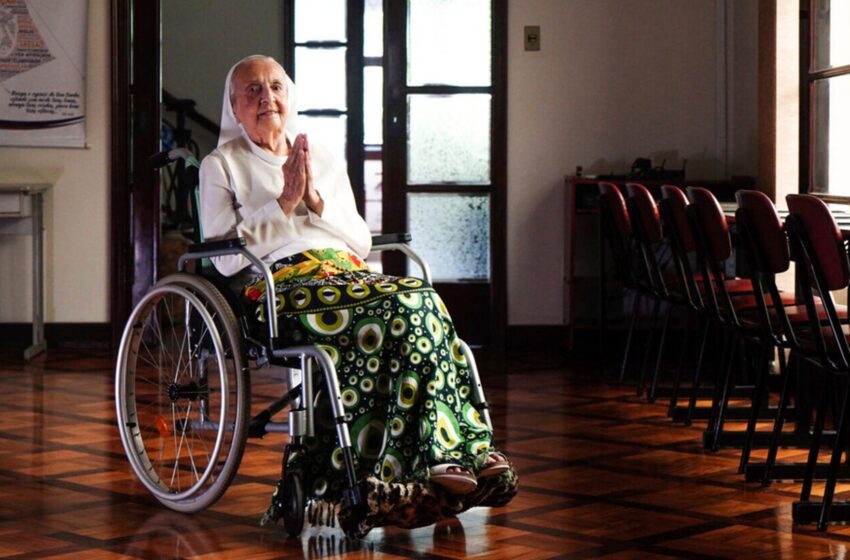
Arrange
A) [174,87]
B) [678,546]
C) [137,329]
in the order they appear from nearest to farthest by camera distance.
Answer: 1. [678,546]
2. [137,329]
3. [174,87]

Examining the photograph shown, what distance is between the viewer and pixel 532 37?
6785mm

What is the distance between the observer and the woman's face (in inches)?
145

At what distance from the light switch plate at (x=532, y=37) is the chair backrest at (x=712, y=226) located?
9.14 ft

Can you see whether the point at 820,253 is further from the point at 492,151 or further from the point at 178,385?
the point at 492,151

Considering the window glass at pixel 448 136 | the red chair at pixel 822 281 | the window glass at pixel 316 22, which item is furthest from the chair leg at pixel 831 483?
the window glass at pixel 316 22

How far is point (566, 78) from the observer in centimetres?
682

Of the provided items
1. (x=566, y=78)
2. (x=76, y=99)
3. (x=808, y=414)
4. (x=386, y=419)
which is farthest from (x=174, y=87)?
(x=386, y=419)

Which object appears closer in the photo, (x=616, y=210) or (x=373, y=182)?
(x=616, y=210)

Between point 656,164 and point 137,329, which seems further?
point 656,164

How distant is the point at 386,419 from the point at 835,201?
2825 mm

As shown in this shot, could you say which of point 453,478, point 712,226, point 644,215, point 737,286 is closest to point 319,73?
point 644,215

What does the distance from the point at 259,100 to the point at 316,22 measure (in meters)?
6.65

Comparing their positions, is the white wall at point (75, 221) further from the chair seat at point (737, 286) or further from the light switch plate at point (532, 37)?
the chair seat at point (737, 286)

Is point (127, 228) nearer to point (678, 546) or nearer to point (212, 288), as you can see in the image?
point (212, 288)
